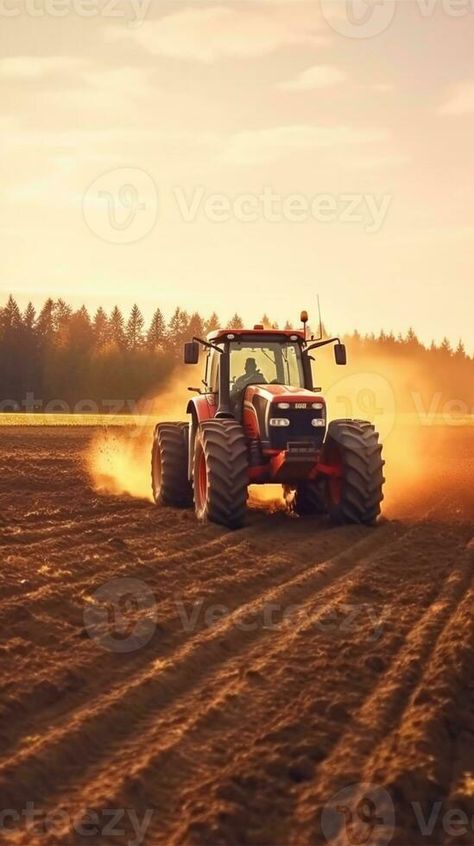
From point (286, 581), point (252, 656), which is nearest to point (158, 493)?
point (286, 581)

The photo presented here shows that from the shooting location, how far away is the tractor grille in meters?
12.1

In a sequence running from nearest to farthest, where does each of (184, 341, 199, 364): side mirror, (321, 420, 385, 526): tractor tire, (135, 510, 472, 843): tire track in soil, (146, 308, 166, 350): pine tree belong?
(135, 510, 472, 843): tire track in soil
(321, 420, 385, 526): tractor tire
(184, 341, 199, 364): side mirror
(146, 308, 166, 350): pine tree

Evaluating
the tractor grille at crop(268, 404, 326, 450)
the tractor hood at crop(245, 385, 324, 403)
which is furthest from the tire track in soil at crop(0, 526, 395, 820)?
the tractor hood at crop(245, 385, 324, 403)

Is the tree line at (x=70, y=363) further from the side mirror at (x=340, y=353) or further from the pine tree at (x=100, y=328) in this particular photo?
the side mirror at (x=340, y=353)

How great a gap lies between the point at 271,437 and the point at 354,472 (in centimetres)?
112

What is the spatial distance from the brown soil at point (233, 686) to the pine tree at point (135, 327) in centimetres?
7839

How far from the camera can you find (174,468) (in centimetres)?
1455

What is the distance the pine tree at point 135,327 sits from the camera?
89.3m

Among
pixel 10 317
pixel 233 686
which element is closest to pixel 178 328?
pixel 10 317

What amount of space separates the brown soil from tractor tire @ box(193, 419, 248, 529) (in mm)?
541

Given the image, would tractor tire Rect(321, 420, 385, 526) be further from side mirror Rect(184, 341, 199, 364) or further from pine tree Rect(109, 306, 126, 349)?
pine tree Rect(109, 306, 126, 349)

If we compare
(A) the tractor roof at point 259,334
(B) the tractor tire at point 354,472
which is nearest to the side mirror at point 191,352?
(A) the tractor roof at point 259,334

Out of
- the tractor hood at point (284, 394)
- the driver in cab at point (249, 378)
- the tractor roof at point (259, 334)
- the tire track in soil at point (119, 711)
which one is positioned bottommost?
the tire track in soil at point (119, 711)

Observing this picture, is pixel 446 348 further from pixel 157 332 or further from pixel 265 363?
pixel 265 363
